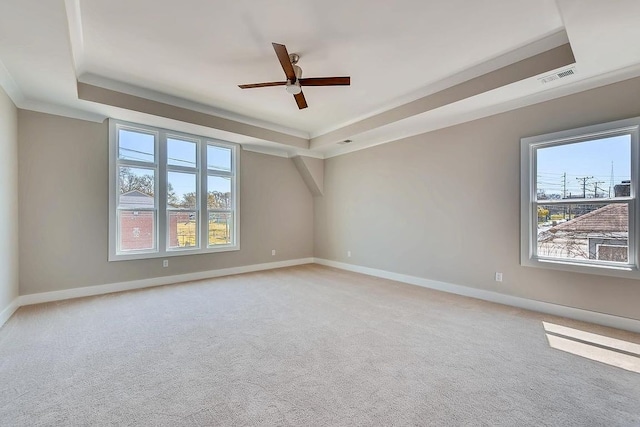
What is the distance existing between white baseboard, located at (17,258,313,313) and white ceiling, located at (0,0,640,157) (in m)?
2.53

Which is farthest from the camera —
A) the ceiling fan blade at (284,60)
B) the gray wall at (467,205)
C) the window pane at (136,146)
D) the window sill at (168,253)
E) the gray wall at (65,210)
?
the window pane at (136,146)

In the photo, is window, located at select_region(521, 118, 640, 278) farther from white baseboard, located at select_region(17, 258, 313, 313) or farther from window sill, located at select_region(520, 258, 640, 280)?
white baseboard, located at select_region(17, 258, 313, 313)

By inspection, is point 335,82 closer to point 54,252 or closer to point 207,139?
point 207,139

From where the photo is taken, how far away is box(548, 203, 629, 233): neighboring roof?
296 cm

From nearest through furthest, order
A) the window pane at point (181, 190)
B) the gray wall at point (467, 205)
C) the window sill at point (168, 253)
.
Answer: the gray wall at point (467, 205) < the window sill at point (168, 253) < the window pane at point (181, 190)

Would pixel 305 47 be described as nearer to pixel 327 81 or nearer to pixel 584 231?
pixel 327 81

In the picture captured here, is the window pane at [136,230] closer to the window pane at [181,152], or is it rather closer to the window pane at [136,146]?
the window pane at [136,146]

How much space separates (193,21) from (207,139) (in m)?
2.94

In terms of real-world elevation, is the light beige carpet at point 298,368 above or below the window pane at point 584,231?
below

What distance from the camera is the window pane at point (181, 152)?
4.87 metres

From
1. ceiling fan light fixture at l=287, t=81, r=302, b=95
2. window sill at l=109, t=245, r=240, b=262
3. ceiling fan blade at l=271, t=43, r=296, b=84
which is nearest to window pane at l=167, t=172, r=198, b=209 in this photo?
window sill at l=109, t=245, r=240, b=262

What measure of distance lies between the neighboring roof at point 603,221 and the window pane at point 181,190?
5.66m

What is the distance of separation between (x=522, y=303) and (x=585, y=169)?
70.5 inches

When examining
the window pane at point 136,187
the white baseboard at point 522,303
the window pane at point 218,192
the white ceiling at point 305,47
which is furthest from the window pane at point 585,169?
the window pane at point 136,187
